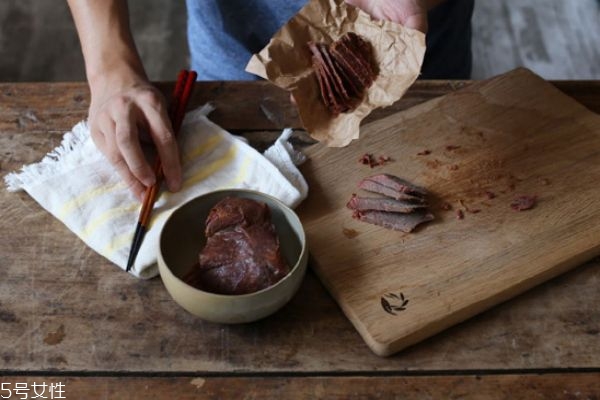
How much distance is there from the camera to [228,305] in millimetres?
1168

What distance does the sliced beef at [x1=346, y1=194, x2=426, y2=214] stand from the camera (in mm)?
1402

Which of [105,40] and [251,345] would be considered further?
[105,40]

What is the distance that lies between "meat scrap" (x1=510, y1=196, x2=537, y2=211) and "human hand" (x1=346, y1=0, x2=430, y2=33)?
16.4 inches

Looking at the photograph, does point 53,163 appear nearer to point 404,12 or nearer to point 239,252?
point 239,252

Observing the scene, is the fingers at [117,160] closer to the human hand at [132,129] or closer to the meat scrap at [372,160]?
the human hand at [132,129]

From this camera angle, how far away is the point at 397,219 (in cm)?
140

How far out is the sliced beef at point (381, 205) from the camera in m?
1.40

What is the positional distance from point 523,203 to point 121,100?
0.86 meters

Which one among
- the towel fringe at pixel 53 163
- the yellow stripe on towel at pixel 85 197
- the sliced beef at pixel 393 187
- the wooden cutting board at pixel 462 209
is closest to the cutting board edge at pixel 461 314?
the wooden cutting board at pixel 462 209

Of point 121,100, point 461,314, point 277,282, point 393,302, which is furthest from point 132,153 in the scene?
point 461,314

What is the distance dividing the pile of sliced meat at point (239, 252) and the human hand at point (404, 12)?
0.55 meters

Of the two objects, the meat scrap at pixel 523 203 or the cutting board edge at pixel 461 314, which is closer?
the cutting board edge at pixel 461 314

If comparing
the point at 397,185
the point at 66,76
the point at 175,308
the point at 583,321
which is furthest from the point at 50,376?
the point at 66,76

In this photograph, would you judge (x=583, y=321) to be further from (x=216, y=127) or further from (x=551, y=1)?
(x=551, y=1)
